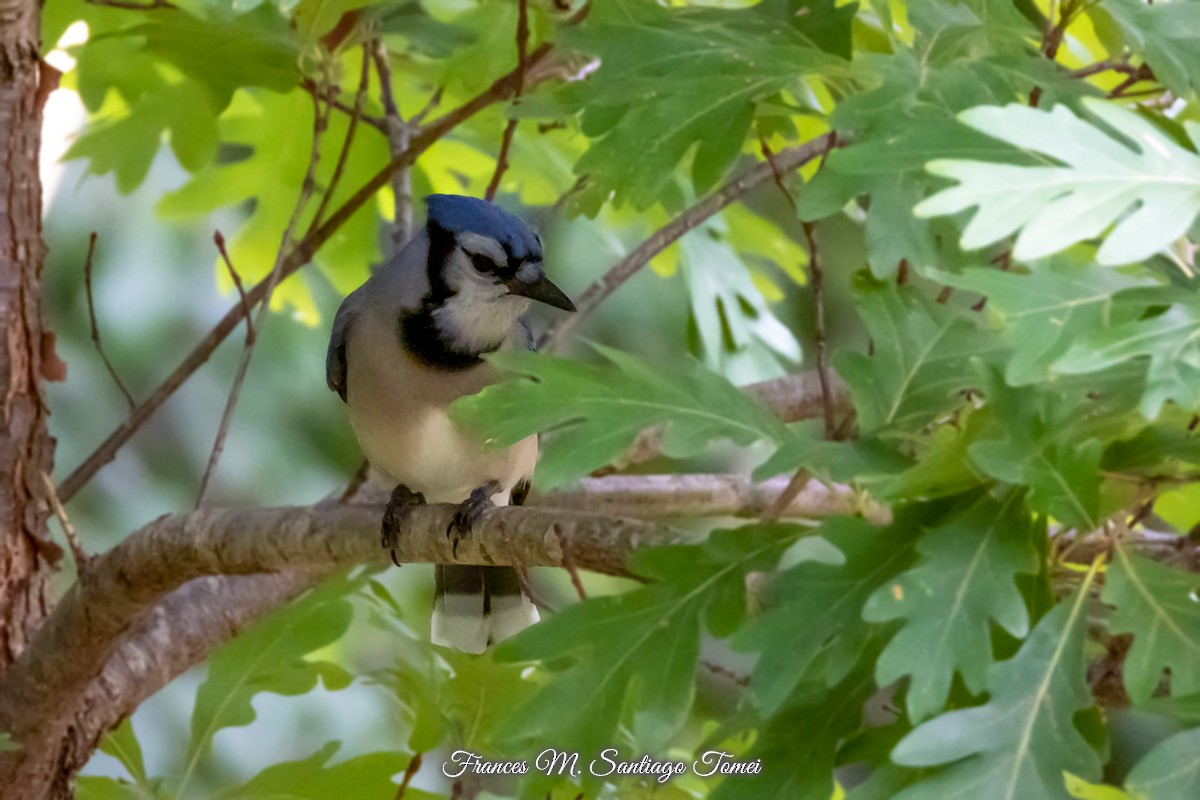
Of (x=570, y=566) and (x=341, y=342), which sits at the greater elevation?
(x=570, y=566)

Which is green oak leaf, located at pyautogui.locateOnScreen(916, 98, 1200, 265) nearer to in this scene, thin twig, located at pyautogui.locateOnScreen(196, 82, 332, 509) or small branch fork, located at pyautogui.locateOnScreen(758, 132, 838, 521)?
small branch fork, located at pyautogui.locateOnScreen(758, 132, 838, 521)

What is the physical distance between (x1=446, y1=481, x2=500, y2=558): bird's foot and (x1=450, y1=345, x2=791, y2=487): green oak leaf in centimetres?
24

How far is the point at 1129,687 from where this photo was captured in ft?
2.07

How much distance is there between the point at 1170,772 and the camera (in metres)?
0.60

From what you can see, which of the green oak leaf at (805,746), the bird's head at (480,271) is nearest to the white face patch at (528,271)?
the bird's head at (480,271)

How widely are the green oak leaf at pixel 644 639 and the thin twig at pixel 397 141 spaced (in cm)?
84

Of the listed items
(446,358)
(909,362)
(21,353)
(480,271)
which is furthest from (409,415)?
(909,362)

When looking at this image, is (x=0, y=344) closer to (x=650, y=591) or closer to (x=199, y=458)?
(x=650, y=591)

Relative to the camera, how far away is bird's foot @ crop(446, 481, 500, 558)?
3.31 ft

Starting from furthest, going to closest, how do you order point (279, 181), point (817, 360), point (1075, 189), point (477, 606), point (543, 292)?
point (279, 181)
point (477, 606)
point (543, 292)
point (817, 360)
point (1075, 189)

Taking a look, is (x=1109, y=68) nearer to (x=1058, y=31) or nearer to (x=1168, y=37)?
(x=1058, y=31)

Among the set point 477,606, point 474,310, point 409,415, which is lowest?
point 477,606

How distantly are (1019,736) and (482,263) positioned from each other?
0.85 metres

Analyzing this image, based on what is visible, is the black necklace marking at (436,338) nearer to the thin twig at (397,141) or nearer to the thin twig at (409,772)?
the thin twig at (397,141)
